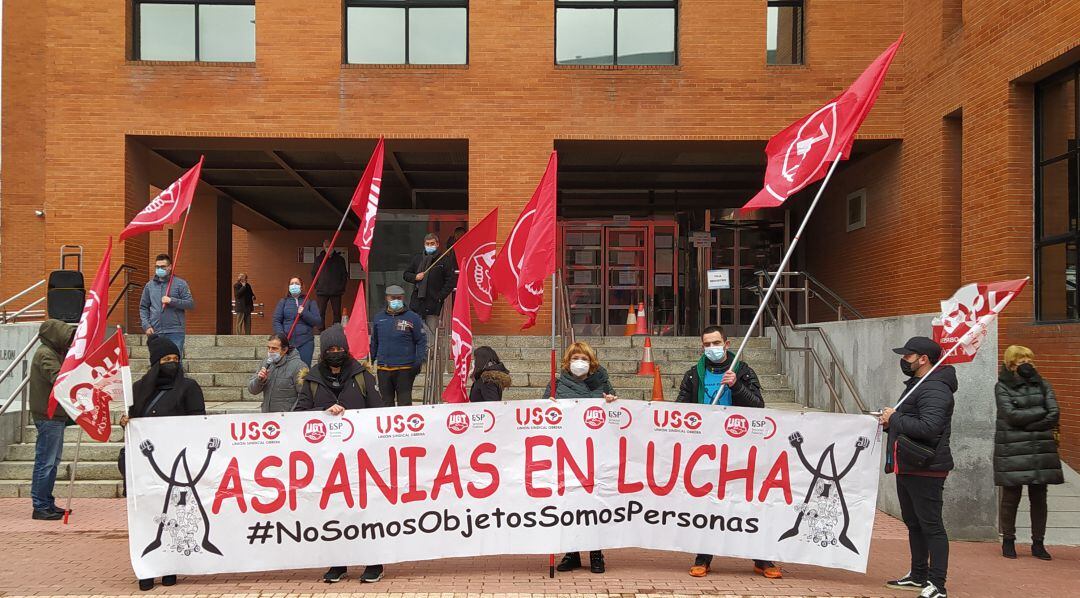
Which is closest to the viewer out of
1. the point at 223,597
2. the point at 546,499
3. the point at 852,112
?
the point at 223,597

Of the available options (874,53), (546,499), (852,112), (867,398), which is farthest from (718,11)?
(546,499)

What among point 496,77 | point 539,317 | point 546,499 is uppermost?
point 496,77

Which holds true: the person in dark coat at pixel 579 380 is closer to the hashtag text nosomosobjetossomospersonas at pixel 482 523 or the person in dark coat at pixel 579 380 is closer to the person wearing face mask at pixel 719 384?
the hashtag text nosomosobjetossomospersonas at pixel 482 523

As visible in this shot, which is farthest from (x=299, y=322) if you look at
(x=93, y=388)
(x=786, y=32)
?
(x=786, y=32)

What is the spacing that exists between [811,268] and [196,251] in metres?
16.4

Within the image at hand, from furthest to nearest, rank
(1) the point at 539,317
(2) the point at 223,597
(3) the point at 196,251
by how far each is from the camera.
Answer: (3) the point at 196,251
(1) the point at 539,317
(2) the point at 223,597

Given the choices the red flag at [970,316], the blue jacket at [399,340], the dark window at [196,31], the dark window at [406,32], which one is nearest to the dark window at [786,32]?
the dark window at [406,32]

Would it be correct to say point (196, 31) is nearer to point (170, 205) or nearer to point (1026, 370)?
point (170, 205)

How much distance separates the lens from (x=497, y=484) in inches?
257

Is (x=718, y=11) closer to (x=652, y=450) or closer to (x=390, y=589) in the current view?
(x=652, y=450)

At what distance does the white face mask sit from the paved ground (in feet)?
4.89

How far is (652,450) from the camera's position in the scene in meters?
6.62

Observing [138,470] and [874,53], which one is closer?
[138,470]

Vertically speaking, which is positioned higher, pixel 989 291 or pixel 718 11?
pixel 718 11
